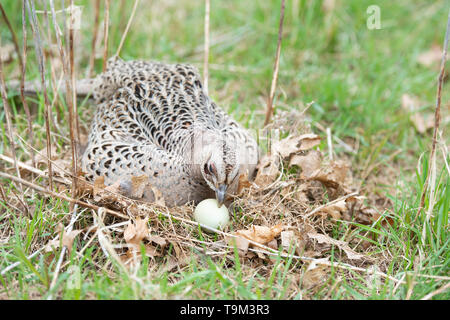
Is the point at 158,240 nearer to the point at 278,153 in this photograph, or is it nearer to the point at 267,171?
the point at 267,171

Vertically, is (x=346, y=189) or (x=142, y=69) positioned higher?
(x=142, y=69)

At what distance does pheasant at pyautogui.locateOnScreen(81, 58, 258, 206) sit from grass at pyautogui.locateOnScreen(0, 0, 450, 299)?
0.51 metres

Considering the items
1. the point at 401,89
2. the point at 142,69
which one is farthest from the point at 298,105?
the point at 142,69

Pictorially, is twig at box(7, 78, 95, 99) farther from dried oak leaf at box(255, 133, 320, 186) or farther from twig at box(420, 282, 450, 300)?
twig at box(420, 282, 450, 300)

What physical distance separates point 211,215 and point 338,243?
0.98 m

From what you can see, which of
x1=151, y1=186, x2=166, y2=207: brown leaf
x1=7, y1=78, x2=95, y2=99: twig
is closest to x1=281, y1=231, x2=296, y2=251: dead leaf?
x1=151, y1=186, x2=166, y2=207: brown leaf

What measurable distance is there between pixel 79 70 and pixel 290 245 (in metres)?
3.54

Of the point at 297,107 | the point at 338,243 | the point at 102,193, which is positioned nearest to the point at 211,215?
the point at 102,193

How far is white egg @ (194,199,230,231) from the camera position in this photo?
3703 millimetres

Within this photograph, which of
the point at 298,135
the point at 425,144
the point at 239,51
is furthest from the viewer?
the point at 239,51

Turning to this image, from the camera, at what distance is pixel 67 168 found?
4289 mm

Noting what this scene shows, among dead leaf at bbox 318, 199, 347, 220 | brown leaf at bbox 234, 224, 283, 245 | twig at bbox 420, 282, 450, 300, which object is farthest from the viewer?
dead leaf at bbox 318, 199, 347, 220

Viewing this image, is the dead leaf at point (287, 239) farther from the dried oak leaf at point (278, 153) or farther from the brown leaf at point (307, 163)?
the brown leaf at point (307, 163)

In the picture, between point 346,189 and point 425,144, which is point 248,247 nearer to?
point 346,189
